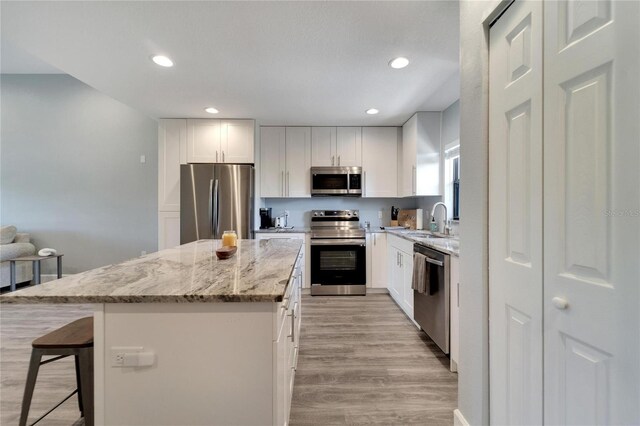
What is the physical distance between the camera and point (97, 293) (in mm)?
978

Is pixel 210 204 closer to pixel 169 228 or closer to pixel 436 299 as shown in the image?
pixel 169 228

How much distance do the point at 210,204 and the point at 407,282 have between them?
2612 mm

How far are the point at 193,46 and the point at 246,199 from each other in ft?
6.13

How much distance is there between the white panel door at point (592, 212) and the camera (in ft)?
2.27

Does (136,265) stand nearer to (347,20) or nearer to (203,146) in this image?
(347,20)

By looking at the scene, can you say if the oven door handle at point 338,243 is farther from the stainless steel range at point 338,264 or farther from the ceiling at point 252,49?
the ceiling at point 252,49

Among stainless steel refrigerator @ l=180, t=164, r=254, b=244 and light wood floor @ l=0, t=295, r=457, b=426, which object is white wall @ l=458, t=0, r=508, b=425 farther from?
stainless steel refrigerator @ l=180, t=164, r=254, b=244

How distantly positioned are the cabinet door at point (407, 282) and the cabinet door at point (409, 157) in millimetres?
1033

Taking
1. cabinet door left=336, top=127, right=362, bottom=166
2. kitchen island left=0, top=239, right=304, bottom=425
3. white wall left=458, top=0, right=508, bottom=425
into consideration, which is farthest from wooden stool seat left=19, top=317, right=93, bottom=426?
cabinet door left=336, top=127, right=362, bottom=166

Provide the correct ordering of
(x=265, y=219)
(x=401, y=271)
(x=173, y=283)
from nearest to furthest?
1. (x=173, y=283)
2. (x=401, y=271)
3. (x=265, y=219)

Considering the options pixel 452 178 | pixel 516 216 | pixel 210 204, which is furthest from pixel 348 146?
pixel 516 216

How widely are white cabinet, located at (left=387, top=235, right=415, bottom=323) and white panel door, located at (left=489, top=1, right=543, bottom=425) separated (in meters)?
1.62

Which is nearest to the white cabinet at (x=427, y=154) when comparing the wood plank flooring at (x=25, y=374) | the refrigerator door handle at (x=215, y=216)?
the refrigerator door handle at (x=215, y=216)

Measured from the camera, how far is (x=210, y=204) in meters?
3.57
